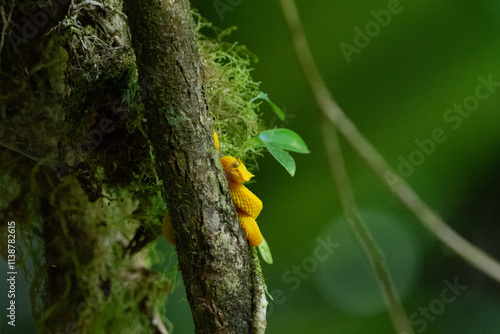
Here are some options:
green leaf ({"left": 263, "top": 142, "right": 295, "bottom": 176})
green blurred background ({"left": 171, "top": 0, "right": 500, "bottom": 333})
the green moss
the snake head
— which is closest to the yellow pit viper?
the snake head

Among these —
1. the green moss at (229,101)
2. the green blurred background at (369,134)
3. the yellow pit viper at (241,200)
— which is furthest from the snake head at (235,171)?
the green blurred background at (369,134)

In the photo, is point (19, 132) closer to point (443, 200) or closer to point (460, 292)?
point (443, 200)

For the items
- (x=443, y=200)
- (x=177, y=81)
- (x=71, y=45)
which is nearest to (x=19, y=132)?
(x=71, y=45)

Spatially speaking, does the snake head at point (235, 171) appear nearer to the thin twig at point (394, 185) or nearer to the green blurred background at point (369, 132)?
the thin twig at point (394, 185)

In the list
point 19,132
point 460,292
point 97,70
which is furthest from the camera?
point 460,292

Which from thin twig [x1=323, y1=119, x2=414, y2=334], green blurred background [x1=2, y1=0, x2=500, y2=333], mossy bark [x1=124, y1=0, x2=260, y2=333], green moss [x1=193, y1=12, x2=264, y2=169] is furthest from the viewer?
green blurred background [x1=2, y1=0, x2=500, y2=333]

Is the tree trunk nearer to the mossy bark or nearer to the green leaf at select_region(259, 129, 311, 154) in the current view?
the mossy bark
